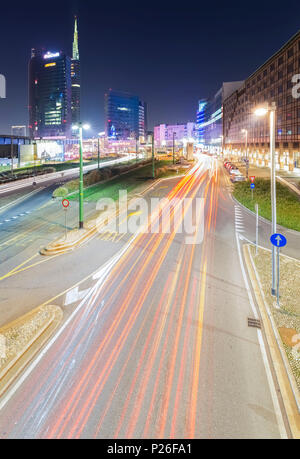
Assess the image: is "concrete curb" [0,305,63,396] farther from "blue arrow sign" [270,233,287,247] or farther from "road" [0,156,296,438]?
"blue arrow sign" [270,233,287,247]

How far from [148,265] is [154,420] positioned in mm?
9562

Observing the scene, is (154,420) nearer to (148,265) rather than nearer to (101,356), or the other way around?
(101,356)

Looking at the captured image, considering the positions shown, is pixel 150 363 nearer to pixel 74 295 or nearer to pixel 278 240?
pixel 74 295

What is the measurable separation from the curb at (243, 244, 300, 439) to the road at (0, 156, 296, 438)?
0.63 feet

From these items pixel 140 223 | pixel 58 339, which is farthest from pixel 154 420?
pixel 140 223

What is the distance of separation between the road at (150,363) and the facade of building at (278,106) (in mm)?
39765

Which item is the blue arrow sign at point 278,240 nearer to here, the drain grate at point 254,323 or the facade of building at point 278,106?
the drain grate at point 254,323

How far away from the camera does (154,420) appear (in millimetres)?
6840

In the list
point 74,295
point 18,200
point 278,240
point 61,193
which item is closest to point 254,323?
point 278,240

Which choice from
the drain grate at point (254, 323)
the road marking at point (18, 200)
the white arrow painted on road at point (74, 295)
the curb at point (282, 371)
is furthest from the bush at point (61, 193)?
the drain grate at point (254, 323)

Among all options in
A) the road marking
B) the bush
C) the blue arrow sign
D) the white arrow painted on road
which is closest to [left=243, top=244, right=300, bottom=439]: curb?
the blue arrow sign

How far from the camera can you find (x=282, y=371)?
8.38 m

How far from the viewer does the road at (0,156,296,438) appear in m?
6.78
